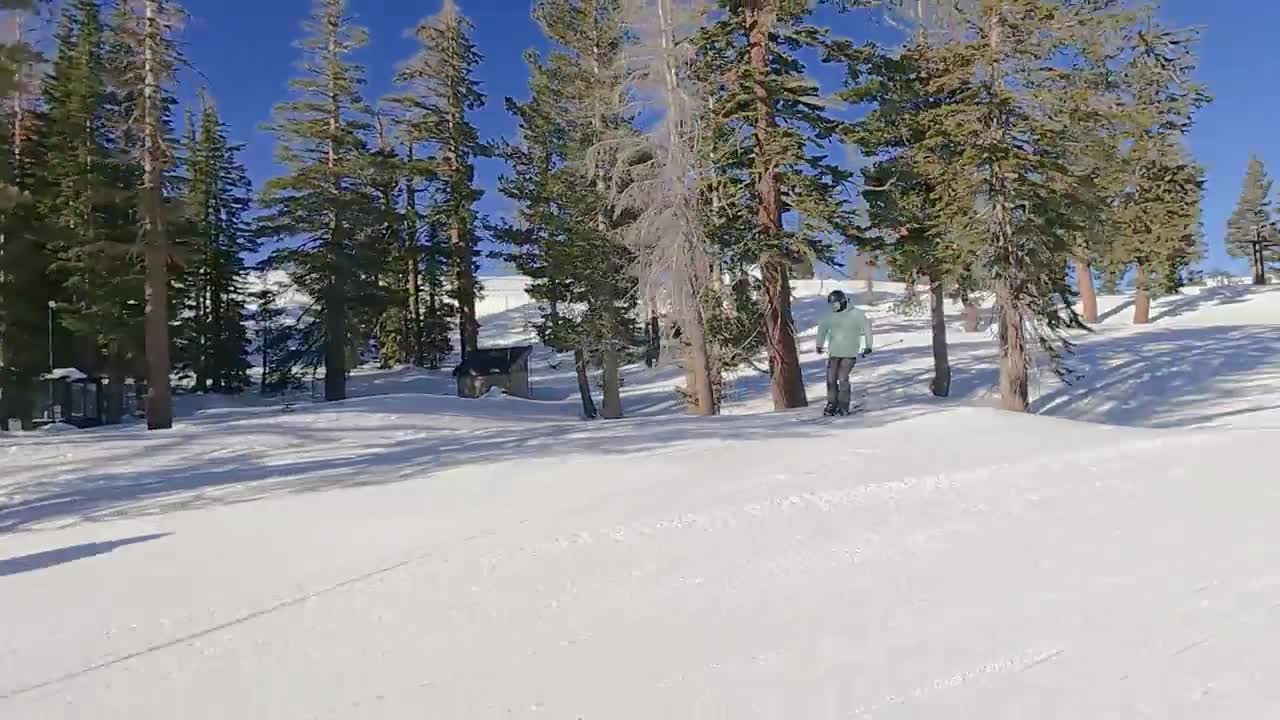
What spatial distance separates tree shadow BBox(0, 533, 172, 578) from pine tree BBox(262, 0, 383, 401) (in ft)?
77.4

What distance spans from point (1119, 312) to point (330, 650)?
1769 inches

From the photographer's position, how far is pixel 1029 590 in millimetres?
4012

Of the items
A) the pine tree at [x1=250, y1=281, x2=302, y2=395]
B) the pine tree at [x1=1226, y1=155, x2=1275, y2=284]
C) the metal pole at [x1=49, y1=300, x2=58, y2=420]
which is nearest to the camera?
the metal pole at [x1=49, y1=300, x2=58, y2=420]

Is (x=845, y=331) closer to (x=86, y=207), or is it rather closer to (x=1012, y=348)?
(x=1012, y=348)

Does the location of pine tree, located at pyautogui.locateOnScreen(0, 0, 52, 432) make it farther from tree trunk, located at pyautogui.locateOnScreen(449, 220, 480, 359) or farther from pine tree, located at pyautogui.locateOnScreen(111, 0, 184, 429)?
tree trunk, located at pyautogui.locateOnScreen(449, 220, 480, 359)

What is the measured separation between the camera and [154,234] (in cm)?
1794

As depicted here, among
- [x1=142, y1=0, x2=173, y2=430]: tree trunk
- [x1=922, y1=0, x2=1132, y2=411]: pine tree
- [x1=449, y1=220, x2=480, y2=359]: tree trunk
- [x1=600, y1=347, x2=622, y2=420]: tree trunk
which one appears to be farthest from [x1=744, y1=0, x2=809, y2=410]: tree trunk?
[x1=449, y1=220, x2=480, y2=359]: tree trunk

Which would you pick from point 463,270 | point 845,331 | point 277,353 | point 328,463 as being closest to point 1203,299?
point 463,270

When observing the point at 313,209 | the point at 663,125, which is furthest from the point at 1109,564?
the point at 313,209

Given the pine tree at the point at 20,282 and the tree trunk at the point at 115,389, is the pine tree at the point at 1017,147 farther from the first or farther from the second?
the tree trunk at the point at 115,389

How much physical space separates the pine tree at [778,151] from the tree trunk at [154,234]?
12.5 meters

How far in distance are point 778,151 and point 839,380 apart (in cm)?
655

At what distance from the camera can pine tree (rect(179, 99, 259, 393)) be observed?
3631 centimetres

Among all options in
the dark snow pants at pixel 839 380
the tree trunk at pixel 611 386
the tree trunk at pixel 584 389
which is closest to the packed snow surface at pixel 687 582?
the dark snow pants at pixel 839 380
